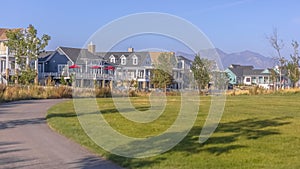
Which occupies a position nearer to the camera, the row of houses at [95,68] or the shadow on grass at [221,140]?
the shadow on grass at [221,140]

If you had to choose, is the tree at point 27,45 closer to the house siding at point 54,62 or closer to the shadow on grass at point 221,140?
the shadow on grass at point 221,140

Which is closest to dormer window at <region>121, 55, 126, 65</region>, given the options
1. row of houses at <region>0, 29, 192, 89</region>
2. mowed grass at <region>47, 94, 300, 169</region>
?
row of houses at <region>0, 29, 192, 89</region>

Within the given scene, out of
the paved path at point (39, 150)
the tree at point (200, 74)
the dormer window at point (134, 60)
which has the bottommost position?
the paved path at point (39, 150)

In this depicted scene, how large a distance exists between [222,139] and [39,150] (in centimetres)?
493

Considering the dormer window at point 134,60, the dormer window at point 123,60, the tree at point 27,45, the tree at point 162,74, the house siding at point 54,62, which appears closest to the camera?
the tree at point 162,74

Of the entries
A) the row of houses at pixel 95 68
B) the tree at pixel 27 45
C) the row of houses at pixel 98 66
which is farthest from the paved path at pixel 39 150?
the row of houses at pixel 98 66

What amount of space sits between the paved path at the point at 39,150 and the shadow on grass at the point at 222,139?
0.63m

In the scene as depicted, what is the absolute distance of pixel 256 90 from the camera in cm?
5412

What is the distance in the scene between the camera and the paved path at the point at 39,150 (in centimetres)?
925

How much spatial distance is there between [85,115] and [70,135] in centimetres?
578

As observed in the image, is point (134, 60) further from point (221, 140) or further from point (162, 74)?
point (221, 140)

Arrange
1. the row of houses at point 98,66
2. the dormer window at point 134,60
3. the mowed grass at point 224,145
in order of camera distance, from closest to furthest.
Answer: the mowed grass at point 224,145, the row of houses at point 98,66, the dormer window at point 134,60

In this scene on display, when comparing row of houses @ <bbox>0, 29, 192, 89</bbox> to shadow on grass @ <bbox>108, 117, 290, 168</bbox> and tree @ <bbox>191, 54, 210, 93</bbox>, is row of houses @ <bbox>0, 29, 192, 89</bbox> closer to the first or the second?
tree @ <bbox>191, 54, 210, 93</bbox>

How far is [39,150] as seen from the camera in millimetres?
10883
